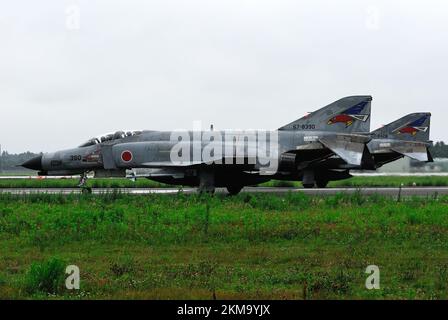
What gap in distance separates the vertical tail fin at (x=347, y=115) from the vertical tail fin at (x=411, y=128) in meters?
11.2

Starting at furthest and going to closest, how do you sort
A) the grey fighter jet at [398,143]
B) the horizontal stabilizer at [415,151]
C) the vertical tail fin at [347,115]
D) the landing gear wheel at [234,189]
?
the horizontal stabilizer at [415,151], the grey fighter jet at [398,143], the vertical tail fin at [347,115], the landing gear wheel at [234,189]

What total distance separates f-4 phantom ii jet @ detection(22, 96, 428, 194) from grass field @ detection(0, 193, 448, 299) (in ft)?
22.3

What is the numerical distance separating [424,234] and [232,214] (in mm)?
5357

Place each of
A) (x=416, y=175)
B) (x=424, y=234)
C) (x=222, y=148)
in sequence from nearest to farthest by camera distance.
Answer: (x=424, y=234) < (x=222, y=148) < (x=416, y=175)

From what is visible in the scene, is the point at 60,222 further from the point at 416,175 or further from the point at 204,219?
the point at 416,175

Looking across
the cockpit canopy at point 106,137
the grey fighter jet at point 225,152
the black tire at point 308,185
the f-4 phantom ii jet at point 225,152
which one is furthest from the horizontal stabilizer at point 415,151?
the cockpit canopy at point 106,137

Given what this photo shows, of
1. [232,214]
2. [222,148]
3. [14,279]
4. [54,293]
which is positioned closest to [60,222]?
[232,214]

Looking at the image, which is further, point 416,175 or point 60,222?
point 416,175

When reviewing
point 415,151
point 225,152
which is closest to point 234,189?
point 225,152

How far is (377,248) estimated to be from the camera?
11.9m

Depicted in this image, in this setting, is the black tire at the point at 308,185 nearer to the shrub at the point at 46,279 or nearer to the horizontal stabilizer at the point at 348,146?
the horizontal stabilizer at the point at 348,146

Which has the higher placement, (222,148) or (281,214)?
(222,148)

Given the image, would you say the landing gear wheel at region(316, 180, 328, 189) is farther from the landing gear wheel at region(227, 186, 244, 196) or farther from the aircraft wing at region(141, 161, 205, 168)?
the aircraft wing at region(141, 161, 205, 168)

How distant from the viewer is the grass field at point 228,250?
27.6 feet
